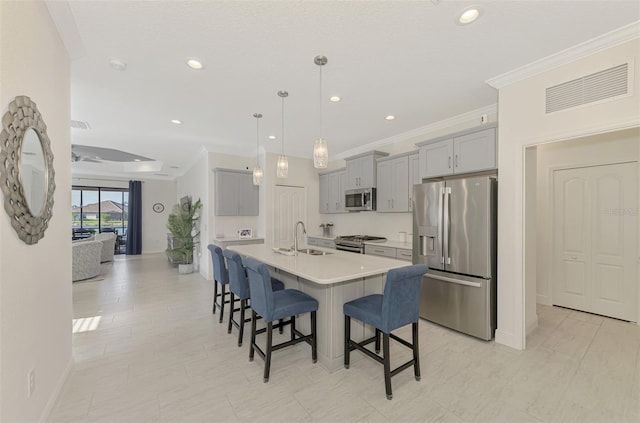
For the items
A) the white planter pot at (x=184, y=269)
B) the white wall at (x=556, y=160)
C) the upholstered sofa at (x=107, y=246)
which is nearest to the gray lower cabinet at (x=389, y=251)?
the white wall at (x=556, y=160)

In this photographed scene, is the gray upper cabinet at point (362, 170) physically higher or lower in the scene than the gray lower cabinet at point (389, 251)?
higher

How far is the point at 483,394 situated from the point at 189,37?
11.8 feet

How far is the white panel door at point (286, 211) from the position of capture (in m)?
6.06

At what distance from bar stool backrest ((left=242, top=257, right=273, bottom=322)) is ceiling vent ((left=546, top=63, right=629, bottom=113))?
118 inches

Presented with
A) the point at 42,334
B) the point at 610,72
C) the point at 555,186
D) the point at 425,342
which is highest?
the point at 610,72

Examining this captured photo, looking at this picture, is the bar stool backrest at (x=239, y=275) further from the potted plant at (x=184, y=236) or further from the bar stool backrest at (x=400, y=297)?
the potted plant at (x=184, y=236)

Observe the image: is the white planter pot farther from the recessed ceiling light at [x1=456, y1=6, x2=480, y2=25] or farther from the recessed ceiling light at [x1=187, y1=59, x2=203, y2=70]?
the recessed ceiling light at [x1=456, y1=6, x2=480, y2=25]

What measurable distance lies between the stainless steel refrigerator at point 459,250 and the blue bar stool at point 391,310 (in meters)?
1.14

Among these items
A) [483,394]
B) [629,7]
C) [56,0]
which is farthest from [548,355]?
[56,0]

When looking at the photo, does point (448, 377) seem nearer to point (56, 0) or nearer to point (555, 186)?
point (555, 186)

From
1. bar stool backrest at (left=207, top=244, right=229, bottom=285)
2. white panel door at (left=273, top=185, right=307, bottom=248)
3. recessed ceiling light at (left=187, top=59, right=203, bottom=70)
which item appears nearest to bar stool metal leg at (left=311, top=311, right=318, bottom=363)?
bar stool backrest at (left=207, top=244, right=229, bottom=285)

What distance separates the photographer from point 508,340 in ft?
9.46

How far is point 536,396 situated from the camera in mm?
2107

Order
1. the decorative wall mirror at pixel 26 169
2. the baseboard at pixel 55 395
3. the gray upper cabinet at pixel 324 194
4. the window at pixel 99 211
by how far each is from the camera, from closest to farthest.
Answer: the decorative wall mirror at pixel 26 169 < the baseboard at pixel 55 395 < the gray upper cabinet at pixel 324 194 < the window at pixel 99 211
